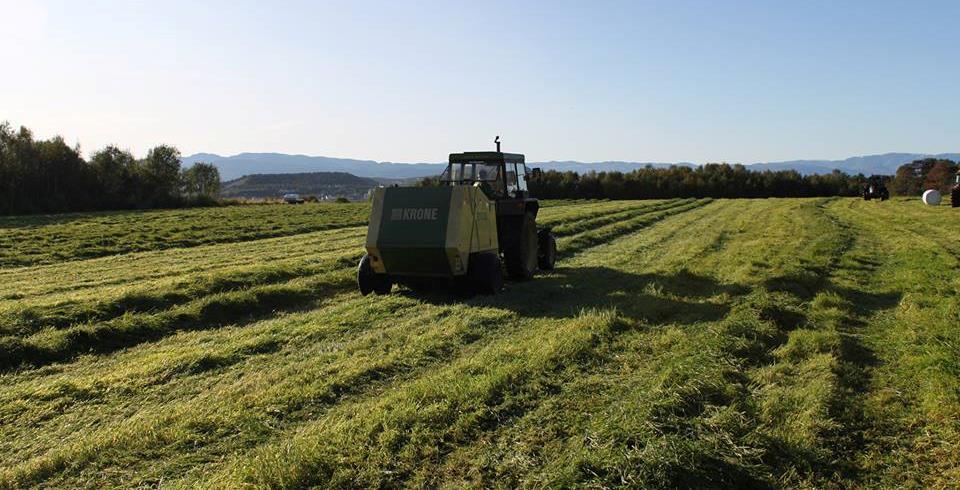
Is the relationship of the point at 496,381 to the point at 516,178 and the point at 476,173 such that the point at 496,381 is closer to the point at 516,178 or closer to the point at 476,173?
the point at 476,173

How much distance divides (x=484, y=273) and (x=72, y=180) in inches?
2136

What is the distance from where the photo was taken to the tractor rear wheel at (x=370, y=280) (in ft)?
36.4

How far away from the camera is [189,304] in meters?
10.2

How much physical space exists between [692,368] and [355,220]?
28.7 m

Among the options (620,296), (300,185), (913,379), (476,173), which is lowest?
(300,185)

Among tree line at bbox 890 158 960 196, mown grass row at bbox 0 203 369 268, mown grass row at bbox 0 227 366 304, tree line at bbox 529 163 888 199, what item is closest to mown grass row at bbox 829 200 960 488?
mown grass row at bbox 0 227 366 304

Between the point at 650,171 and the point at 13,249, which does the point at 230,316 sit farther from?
the point at 650,171

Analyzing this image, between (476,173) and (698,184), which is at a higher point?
(476,173)

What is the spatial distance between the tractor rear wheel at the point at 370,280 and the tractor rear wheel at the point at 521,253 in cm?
253

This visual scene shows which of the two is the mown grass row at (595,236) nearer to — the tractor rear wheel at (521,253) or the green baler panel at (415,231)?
the tractor rear wheel at (521,253)

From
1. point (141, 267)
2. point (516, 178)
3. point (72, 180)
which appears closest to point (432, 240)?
point (516, 178)

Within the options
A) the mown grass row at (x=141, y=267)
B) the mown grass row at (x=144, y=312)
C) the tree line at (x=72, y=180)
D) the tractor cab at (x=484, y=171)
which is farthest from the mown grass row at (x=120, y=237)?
the tree line at (x=72, y=180)

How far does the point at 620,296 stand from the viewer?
34.0 feet

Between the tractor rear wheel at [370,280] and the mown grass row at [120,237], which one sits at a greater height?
the tractor rear wheel at [370,280]
